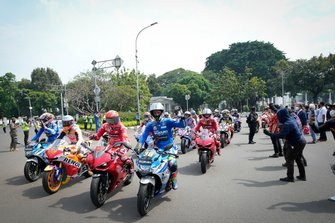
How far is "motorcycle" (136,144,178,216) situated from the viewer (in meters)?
4.73

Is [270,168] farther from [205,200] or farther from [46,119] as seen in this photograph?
[46,119]

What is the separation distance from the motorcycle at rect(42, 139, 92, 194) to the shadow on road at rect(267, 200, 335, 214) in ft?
15.3

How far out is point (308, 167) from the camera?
7.91 m

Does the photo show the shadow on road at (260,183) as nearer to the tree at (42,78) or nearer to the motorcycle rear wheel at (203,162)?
the motorcycle rear wheel at (203,162)

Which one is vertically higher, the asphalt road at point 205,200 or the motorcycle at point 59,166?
the motorcycle at point 59,166

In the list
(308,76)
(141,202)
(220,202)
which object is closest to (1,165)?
(141,202)

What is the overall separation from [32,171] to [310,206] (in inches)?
277

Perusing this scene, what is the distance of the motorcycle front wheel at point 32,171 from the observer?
7430mm

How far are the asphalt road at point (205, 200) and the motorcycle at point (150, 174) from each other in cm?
29

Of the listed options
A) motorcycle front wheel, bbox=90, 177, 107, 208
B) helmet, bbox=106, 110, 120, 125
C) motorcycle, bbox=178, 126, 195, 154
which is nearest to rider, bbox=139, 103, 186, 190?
helmet, bbox=106, 110, 120, 125

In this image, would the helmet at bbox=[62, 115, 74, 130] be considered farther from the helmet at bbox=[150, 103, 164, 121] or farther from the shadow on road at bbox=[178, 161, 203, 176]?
the shadow on road at bbox=[178, 161, 203, 176]

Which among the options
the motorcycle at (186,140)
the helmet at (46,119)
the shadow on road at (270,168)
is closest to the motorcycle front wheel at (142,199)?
the shadow on road at (270,168)

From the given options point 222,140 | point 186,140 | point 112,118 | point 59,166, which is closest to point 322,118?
point 222,140

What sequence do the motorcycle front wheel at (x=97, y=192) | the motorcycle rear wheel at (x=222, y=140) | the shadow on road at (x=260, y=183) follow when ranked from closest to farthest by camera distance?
1. the motorcycle front wheel at (x=97, y=192)
2. the shadow on road at (x=260, y=183)
3. the motorcycle rear wheel at (x=222, y=140)
